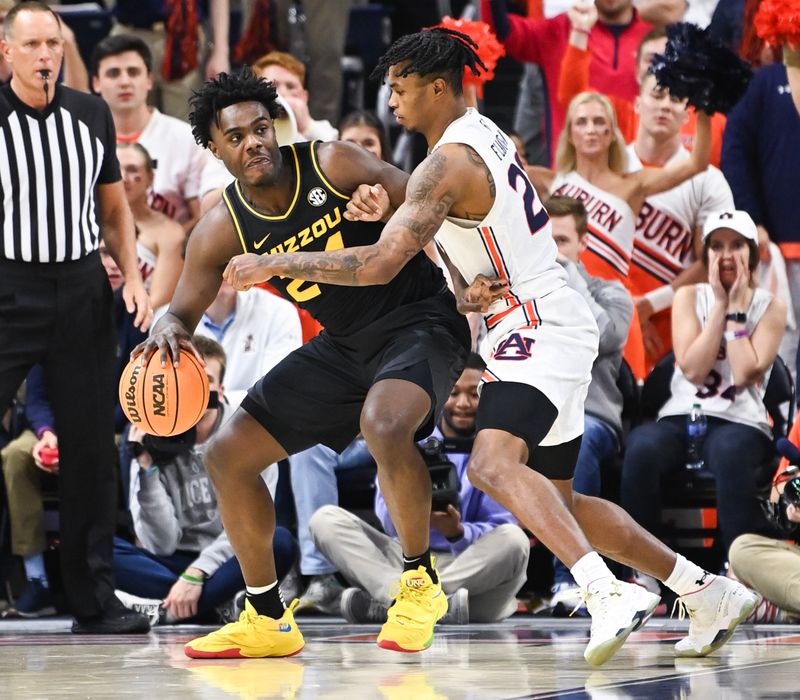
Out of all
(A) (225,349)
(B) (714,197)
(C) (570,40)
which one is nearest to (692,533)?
(B) (714,197)

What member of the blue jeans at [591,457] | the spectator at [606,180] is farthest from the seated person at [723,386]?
the spectator at [606,180]

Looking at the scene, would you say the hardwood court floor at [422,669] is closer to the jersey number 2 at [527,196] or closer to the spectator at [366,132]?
the jersey number 2 at [527,196]

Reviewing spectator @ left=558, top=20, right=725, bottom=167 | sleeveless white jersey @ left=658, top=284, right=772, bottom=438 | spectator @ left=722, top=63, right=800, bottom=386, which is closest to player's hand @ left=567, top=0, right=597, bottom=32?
spectator @ left=558, top=20, right=725, bottom=167

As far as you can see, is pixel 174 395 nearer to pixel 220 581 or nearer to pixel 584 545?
pixel 584 545

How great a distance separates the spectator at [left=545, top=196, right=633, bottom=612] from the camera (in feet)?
21.7

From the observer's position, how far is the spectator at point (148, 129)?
26.4 feet

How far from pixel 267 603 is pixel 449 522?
1.62m

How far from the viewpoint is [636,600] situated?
160 inches

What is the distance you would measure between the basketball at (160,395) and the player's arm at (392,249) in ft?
1.60

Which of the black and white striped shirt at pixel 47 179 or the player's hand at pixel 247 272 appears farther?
the black and white striped shirt at pixel 47 179

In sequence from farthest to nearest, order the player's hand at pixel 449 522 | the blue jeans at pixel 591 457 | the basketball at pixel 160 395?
the blue jeans at pixel 591 457 < the player's hand at pixel 449 522 < the basketball at pixel 160 395

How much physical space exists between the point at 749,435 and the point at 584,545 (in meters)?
2.61

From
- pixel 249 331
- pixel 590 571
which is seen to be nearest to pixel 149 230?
pixel 249 331

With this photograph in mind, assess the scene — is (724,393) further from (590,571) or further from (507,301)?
(590,571)
